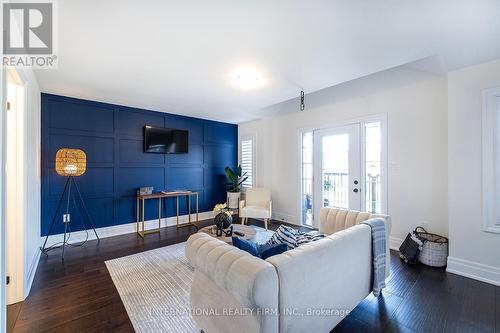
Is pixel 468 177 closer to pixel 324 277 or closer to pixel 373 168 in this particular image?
pixel 373 168

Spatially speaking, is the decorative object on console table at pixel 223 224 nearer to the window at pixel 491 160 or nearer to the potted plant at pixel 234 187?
the potted plant at pixel 234 187

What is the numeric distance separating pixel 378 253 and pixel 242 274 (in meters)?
1.53

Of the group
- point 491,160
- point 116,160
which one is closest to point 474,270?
point 491,160

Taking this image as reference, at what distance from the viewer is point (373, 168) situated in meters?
3.76

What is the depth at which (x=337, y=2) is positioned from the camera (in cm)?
155

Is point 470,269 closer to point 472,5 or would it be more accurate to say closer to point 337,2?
point 472,5

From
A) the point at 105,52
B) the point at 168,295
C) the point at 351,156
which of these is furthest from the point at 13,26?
the point at 351,156

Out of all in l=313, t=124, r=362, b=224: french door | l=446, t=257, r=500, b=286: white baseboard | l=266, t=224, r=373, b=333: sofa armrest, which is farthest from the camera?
l=313, t=124, r=362, b=224: french door

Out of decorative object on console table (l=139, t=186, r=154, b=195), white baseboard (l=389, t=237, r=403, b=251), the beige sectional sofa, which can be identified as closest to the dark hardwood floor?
the beige sectional sofa

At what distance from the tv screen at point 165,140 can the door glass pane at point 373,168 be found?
12.3 ft

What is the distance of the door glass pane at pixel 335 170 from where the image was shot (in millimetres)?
4074

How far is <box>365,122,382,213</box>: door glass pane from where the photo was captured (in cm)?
368

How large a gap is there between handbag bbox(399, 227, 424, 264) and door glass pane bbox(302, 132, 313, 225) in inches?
71.4

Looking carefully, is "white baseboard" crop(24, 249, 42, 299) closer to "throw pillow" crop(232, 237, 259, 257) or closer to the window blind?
"throw pillow" crop(232, 237, 259, 257)
